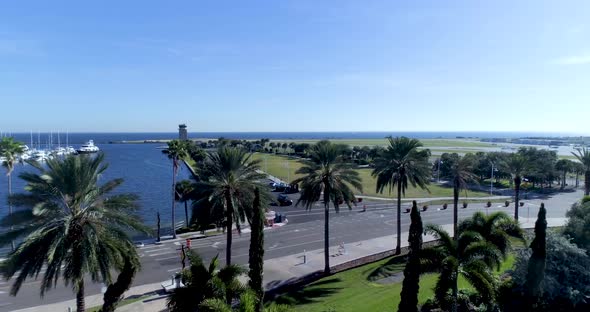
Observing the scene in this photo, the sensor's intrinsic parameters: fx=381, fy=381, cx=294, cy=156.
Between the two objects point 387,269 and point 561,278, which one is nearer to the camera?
point 561,278

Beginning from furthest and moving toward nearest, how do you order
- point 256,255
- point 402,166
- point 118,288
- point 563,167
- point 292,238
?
point 563,167, point 292,238, point 402,166, point 256,255, point 118,288

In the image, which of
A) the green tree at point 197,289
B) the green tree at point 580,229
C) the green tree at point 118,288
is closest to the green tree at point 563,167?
the green tree at point 580,229

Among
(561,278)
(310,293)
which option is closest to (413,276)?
(561,278)

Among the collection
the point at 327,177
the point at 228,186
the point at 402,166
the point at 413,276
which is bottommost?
the point at 413,276

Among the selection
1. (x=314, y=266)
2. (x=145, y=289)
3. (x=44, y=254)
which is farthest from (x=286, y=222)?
(x=44, y=254)

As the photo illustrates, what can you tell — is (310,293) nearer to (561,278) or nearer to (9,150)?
(561,278)

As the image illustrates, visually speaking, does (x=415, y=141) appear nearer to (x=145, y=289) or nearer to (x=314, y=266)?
(x=314, y=266)

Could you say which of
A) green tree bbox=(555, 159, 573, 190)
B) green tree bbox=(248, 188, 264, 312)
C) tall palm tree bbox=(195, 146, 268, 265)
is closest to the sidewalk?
tall palm tree bbox=(195, 146, 268, 265)
